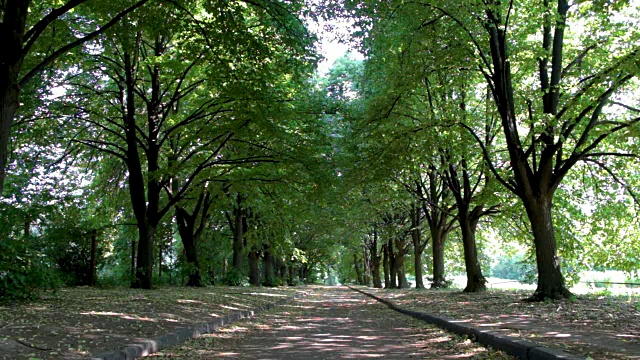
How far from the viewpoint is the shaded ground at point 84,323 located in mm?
5258

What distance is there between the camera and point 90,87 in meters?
15.8

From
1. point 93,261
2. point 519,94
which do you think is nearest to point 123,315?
point 93,261

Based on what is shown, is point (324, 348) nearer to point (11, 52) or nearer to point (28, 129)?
point (11, 52)

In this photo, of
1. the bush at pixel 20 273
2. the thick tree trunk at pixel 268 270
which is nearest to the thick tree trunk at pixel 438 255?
the thick tree trunk at pixel 268 270

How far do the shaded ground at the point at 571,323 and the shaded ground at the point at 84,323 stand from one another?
17.9 ft

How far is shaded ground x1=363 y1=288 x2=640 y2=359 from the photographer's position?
17.3ft

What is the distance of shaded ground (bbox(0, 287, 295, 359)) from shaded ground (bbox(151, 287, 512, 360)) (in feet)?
2.26

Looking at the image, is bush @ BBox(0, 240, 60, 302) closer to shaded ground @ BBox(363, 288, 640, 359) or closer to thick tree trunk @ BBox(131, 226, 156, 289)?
thick tree trunk @ BBox(131, 226, 156, 289)

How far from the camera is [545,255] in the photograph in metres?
11.4

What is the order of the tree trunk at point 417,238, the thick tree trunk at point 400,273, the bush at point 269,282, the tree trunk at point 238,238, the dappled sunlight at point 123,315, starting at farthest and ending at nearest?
the bush at point 269,282, the thick tree trunk at point 400,273, the tree trunk at point 238,238, the tree trunk at point 417,238, the dappled sunlight at point 123,315

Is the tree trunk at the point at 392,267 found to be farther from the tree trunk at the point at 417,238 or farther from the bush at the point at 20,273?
the bush at the point at 20,273

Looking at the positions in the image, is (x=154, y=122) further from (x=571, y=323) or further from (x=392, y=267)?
(x=392, y=267)

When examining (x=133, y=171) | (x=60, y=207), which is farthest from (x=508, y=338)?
(x=60, y=207)

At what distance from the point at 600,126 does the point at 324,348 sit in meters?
9.67
